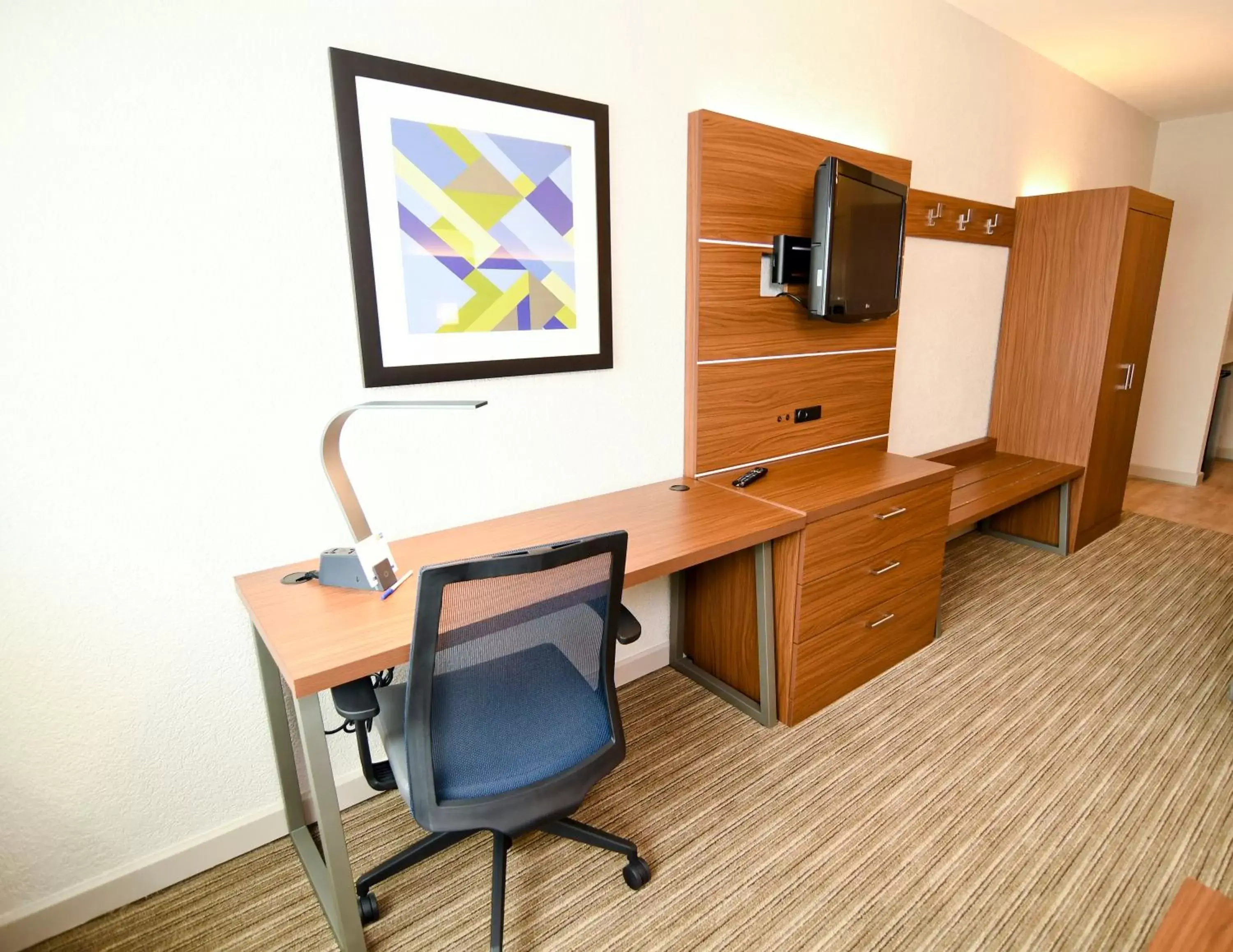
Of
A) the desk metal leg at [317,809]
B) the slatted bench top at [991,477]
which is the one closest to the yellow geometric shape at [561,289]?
the desk metal leg at [317,809]

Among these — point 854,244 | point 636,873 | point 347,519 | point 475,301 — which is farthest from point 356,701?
point 854,244

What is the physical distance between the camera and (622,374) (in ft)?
7.29

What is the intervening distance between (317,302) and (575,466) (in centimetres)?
93

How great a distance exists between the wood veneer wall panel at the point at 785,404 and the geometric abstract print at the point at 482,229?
706mm

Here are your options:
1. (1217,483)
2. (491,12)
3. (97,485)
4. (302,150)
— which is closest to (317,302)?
(302,150)

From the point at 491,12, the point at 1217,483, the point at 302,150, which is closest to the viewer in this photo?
the point at 302,150

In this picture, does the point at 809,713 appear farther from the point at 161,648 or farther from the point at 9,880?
the point at 9,880

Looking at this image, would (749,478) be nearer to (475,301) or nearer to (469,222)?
(475,301)

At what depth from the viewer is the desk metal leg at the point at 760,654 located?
6.85ft

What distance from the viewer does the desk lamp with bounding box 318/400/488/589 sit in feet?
4.98

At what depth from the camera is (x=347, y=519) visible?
1.56 metres

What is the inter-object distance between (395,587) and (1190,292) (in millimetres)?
6238

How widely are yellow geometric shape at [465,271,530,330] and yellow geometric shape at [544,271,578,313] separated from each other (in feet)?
0.24

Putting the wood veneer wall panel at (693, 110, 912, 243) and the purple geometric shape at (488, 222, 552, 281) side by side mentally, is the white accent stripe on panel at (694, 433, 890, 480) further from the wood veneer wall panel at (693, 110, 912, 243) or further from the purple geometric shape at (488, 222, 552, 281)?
the purple geometric shape at (488, 222, 552, 281)
